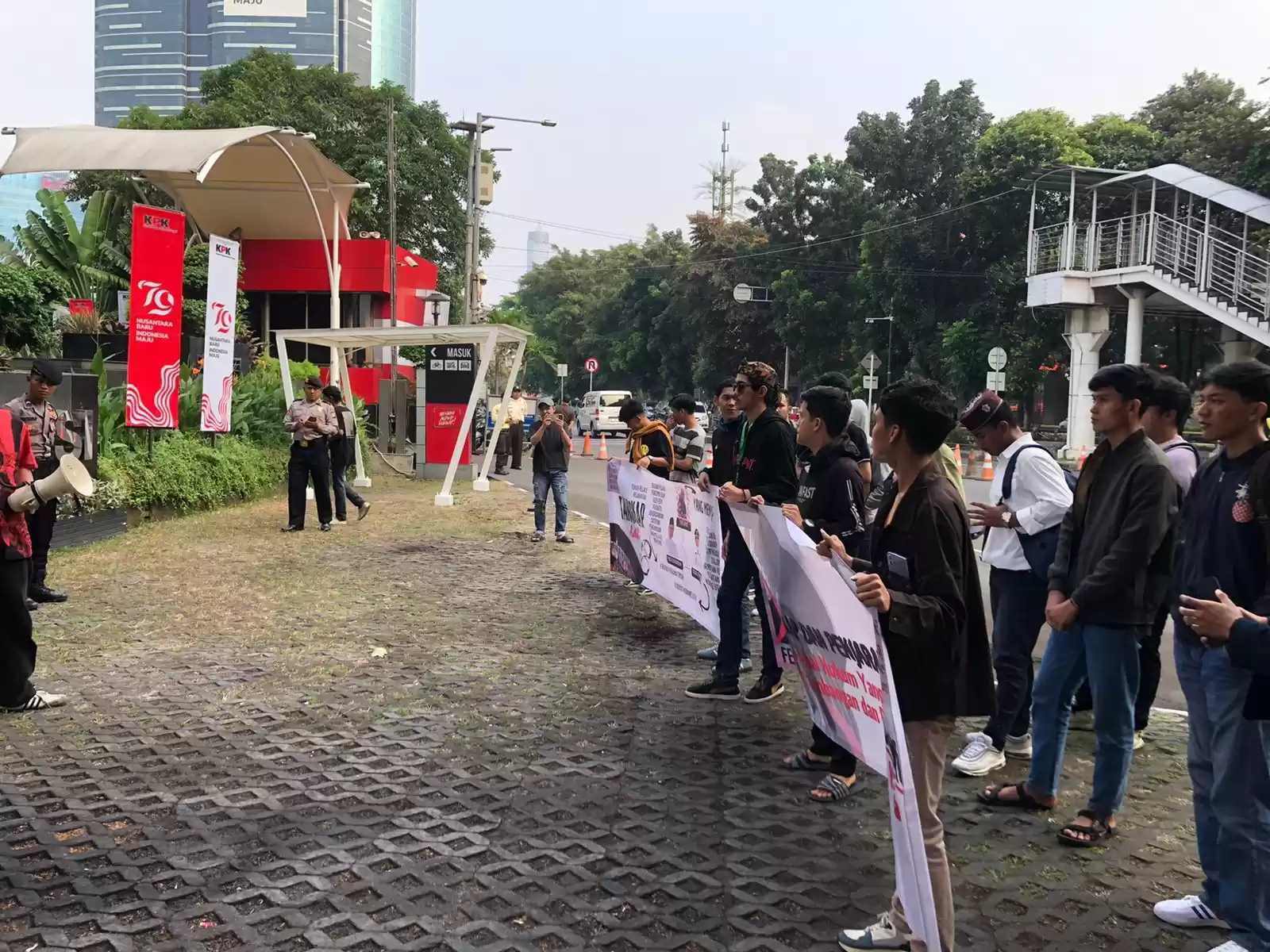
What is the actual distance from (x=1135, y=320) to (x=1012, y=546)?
27.5 metres

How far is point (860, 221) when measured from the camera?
1836 inches

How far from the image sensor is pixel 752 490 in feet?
19.9

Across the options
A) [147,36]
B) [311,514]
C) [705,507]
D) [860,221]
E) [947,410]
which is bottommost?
[311,514]

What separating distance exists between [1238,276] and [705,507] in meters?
24.8

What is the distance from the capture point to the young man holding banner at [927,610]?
3.18 meters

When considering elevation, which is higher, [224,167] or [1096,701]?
[224,167]

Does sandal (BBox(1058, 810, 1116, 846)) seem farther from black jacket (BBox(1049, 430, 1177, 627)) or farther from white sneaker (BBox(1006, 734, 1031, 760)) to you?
white sneaker (BBox(1006, 734, 1031, 760))

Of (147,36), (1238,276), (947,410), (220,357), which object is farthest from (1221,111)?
(147,36)

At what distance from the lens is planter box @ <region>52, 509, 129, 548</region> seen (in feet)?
36.1

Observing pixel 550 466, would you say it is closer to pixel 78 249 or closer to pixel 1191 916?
pixel 1191 916

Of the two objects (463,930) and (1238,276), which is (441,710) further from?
(1238,276)

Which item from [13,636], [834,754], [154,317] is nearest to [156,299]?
[154,317]

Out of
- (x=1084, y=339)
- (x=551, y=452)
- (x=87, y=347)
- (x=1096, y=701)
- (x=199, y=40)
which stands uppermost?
(x=199, y=40)

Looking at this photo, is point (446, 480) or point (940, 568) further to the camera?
point (446, 480)
